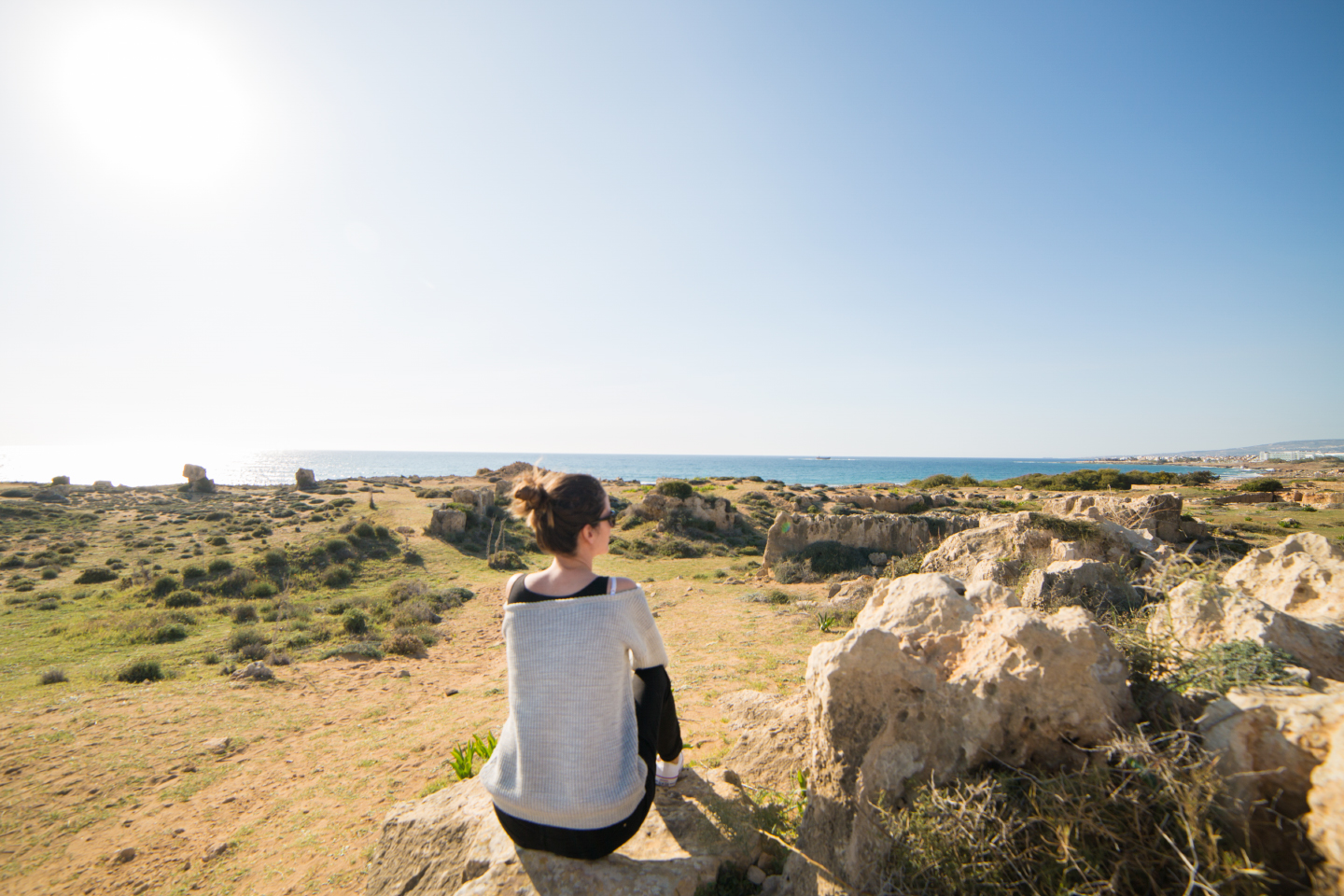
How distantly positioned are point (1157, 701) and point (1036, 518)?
1094cm

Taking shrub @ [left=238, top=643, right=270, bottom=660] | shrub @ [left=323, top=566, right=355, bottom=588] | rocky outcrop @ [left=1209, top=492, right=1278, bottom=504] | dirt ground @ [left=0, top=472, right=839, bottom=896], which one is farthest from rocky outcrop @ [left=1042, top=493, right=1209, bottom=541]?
shrub @ [left=323, top=566, right=355, bottom=588]

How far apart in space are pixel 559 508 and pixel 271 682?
10.2 meters

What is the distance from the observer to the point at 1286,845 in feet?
6.03

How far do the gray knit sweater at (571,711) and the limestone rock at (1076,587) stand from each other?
21.1 feet

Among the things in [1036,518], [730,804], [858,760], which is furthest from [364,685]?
[1036,518]

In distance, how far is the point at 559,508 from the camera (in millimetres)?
2658

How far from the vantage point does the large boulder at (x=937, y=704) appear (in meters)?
Answer: 2.47

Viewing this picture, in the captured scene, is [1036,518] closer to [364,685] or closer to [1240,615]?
[1240,615]

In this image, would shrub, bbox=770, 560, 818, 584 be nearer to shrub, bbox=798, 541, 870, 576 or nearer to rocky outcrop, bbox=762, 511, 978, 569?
shrub, bbox=798, 541, 870, 576

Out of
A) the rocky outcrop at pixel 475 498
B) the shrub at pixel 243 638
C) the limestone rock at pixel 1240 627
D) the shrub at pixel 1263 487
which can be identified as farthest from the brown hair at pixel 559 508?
the shrub at pixel 1263 487

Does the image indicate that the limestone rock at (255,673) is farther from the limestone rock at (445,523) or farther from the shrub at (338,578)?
the limestone rock at (445,523)

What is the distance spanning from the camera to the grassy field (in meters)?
4.94

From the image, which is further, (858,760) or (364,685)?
(364,685)

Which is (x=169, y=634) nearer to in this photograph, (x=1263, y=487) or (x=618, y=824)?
(x=618, y=824)
